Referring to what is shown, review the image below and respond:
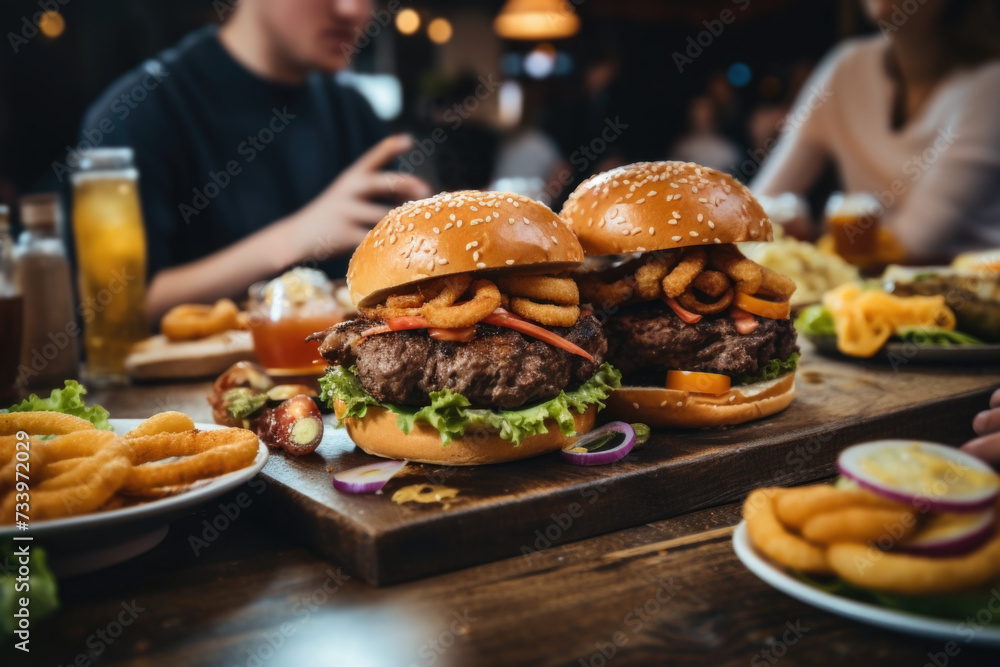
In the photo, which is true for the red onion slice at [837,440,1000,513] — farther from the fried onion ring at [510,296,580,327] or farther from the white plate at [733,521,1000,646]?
the fried onion ring at [510,296,580,327]

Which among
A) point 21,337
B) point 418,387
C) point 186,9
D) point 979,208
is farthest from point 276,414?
point 186,9

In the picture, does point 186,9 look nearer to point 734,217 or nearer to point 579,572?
point 734,217

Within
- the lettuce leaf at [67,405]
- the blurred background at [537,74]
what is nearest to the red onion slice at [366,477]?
the lettuce leaf at [67,405]

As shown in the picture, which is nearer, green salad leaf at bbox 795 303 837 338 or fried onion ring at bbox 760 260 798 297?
fried onion ring at bbox 760 260 798 297

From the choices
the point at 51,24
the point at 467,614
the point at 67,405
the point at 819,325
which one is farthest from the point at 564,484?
the point at 51,24

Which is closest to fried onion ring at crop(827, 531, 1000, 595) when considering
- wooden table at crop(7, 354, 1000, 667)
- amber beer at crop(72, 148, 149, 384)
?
wooden table at crop(7, 354, 1000, 667)

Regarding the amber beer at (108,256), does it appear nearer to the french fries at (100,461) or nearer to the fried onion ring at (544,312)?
the french fries at (100,461)
